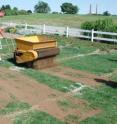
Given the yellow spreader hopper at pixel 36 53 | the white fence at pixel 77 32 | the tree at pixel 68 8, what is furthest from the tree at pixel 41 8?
the yellow spreader hopper at pixel 36 53

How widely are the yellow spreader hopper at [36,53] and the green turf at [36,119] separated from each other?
458cm

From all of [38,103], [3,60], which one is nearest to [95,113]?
[38,103]

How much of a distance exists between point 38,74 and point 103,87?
2.49 m

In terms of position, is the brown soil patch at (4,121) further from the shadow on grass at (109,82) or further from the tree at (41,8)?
the tree at (41,8)

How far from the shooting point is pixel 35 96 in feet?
31.1

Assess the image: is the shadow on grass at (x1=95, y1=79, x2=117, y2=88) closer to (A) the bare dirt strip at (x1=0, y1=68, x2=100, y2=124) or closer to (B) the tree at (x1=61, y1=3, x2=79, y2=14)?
(A) the bare dirt strip at (x1=0, y1=68, x2=100, y2=124)

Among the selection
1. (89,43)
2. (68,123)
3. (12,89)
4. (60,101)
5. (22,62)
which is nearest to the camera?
(68,123)

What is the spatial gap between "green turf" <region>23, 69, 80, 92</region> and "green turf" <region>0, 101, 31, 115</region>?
5.69 feet

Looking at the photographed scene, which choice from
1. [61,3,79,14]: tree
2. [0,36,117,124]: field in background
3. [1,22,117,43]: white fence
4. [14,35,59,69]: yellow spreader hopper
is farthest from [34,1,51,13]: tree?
[14,35,59,69]: yellow spreader hopper

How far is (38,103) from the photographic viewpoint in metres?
8.95

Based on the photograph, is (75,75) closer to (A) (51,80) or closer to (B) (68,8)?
(A) (51,80)

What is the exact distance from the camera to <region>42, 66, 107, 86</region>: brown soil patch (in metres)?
11.3

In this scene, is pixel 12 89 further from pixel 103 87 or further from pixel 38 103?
pixel 103 87

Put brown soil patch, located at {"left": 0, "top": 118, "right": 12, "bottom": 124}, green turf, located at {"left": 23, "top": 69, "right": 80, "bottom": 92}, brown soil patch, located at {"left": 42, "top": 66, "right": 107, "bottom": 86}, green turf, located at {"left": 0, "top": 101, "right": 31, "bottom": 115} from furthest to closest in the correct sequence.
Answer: brown soil patch, located at {"left": 42, "top": 66, "right": 107, "bottom": 86}
green turf, located at {"left": 23, "top": 69, "right": 80, "bottom": 92}
green turf, located at {"left": 0, "top": 101, "right": 31, "bottom": 115}
brown soil patch, located at {"left": 0, "top": 118, "right": 12, "bottom": 124}
